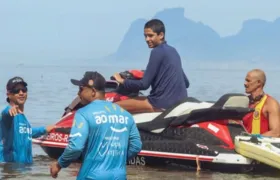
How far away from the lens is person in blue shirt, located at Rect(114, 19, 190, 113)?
400 inches

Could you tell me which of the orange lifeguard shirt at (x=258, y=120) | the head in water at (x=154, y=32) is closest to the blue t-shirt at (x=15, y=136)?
the head in water at (x=154, y=32)

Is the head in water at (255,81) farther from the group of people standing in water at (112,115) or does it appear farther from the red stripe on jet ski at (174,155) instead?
the red stripe on jet ski at (174,155)

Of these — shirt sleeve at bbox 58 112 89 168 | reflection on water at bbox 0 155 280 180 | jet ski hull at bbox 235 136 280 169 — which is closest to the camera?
shirt sleeve at bbox 58 112 89 168

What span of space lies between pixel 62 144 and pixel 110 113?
464 cm

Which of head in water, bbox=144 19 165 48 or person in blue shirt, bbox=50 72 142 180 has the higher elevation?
head in water, bbox=144 19 165 48

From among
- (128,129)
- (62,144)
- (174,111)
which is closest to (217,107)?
(174,111)

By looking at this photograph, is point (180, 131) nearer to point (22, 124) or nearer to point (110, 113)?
point (22, 124)

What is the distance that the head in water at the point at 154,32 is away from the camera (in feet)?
33.3

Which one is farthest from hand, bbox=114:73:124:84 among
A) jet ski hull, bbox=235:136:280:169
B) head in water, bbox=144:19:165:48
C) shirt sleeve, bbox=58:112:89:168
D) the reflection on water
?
shirt sleeve, bbox=58:112:89:168

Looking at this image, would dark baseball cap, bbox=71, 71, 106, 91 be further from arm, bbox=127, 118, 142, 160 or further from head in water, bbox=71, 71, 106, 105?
arm, bbox=127, 118, 142, 160

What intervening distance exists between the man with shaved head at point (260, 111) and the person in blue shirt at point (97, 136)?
4053mm

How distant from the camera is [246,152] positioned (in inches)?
371

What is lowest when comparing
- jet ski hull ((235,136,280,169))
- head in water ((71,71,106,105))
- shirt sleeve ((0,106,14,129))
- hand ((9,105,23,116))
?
jet ski hull ((235,136,280,169))

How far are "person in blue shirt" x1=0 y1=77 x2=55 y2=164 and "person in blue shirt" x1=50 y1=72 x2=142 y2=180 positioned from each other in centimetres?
221
